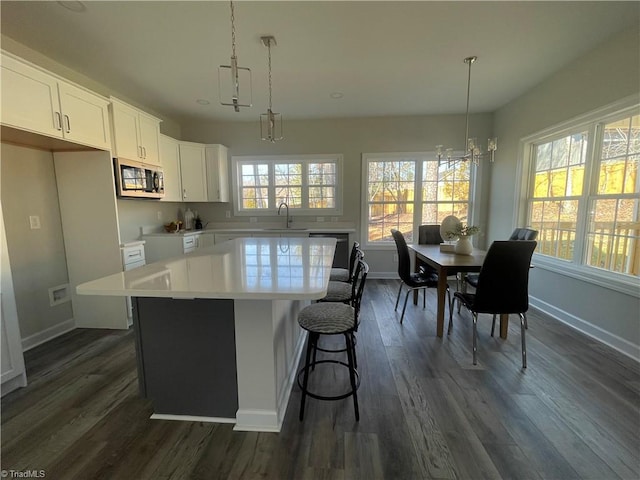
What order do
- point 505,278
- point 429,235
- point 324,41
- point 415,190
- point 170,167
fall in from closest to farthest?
point 505,278 < point 324,41 < point 429,235 < point 170,167 < point 415,190

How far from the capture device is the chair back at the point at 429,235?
368cm

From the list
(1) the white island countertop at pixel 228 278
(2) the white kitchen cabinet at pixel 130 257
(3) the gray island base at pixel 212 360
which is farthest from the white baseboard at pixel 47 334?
(1) the white island countertop at pixel 228 278

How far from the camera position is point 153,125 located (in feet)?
11.3

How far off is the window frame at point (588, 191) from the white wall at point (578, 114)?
2.4 inches

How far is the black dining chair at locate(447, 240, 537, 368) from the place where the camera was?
2.02 m

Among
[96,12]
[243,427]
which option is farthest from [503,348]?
[96,12]

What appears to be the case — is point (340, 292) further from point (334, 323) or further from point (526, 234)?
point (526, 234)

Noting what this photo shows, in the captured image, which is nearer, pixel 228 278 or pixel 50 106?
pixel 228 278

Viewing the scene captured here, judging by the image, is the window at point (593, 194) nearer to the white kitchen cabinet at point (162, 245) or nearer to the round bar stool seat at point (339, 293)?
the round bar stool seat at point (339, 293)

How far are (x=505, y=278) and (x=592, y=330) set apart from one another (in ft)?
4.43

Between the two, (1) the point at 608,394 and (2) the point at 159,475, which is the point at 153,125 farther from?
(1) the point at 608,394

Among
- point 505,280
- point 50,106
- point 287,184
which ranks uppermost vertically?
point 50,106

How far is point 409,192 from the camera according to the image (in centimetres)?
470

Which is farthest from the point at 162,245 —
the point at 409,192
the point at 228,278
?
the point at 409,192
